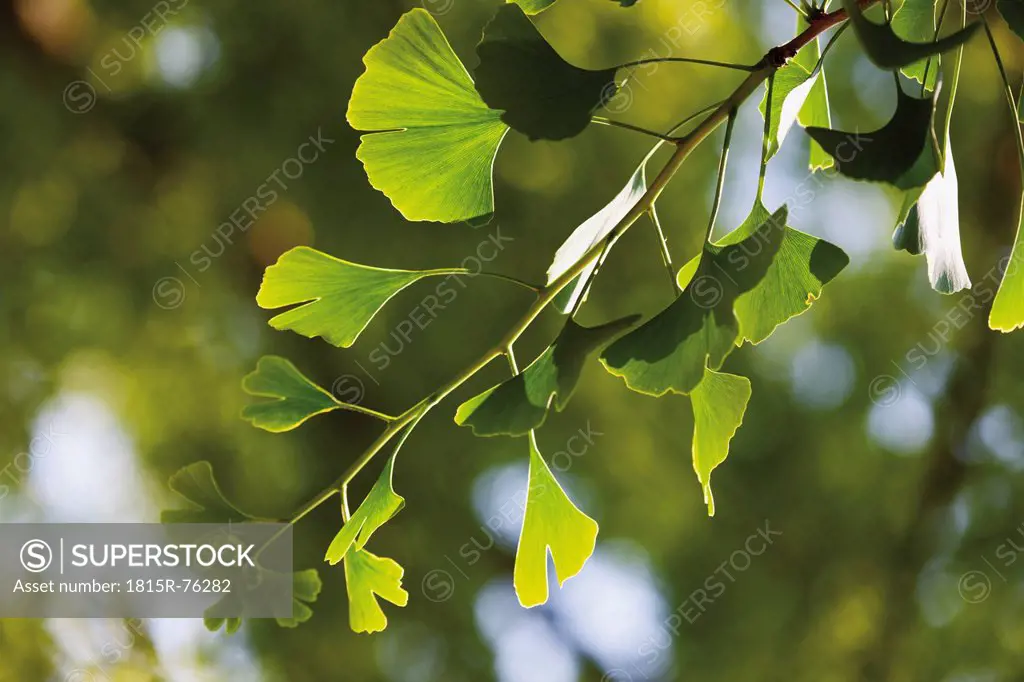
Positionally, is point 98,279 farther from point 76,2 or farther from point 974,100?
point 974,100

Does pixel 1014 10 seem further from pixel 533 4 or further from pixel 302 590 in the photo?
pixel 302 590

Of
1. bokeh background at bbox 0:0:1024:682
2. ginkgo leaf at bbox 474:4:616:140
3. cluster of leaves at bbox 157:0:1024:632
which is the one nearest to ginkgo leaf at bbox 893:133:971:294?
cluster of leaves at bbox 157:0:1024:632

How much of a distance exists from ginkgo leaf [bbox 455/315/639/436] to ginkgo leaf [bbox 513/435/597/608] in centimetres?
9

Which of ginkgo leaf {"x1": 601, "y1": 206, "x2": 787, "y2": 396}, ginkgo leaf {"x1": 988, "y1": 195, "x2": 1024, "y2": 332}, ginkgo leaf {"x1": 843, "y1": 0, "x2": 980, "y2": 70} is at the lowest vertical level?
ginkgo leaf {"x1": 988, "y1": 195, "x2": 1024, "y2": 332}

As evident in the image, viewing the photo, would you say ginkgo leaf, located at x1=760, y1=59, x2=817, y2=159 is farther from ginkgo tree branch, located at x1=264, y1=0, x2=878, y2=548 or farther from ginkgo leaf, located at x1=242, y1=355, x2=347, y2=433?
ginkgo leaf, located at x1=242, y1=355, x2=347, y2=433

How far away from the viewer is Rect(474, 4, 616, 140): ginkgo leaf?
0.27 m

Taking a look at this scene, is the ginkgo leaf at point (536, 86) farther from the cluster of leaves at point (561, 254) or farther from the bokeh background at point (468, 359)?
the bokeh background at point (468, 359)

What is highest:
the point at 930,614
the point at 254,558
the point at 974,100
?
the point at 974,100

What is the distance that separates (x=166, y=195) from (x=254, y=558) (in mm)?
1092

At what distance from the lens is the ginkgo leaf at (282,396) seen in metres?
0.38

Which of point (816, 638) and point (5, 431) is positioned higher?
point (5, 431)

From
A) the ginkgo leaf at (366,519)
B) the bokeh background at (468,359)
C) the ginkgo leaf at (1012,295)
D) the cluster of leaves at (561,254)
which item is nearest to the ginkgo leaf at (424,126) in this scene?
the cluster of leaves at (561,254)

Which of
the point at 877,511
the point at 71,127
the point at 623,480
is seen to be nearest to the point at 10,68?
the point at 71,127

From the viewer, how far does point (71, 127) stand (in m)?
1.32
